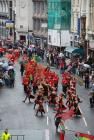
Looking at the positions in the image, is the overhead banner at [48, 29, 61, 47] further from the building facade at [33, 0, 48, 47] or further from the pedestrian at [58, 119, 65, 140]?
the pedestrian at [58, 119, 65, 140]

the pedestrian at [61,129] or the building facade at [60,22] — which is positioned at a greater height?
the building facade at [60,22]

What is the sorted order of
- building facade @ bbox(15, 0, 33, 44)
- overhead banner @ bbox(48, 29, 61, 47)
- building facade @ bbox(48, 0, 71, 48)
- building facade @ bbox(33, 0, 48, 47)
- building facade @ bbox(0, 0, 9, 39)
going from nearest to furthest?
building facade @ bbox(48, 0, 71, 48)
overhead banner @ bbox(48, 29, 61, 47)
building facade @ bbox(33, 0, 48, 47)
building facade @ bbox(15, 0, 33, 44)
building facade @ bbox(0, 0, 9, 39)

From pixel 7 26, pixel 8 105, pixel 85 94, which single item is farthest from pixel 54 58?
pixel 7 26

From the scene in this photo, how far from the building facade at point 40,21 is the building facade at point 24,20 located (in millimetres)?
1824

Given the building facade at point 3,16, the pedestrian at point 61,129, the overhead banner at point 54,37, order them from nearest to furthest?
the pedestrian at point 61,129 < the overhead banner at point 54,37 < the building facade at point 3,16

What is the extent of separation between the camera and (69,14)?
297 feet

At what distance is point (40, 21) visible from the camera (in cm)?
10650

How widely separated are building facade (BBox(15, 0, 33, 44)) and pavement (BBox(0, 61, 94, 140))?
202 feet

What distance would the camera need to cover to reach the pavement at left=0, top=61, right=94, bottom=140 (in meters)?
36.5

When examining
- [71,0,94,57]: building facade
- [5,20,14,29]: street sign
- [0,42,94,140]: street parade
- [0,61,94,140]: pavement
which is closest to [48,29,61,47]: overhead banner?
[71,0,94,57]: building facade

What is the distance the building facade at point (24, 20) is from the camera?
112m

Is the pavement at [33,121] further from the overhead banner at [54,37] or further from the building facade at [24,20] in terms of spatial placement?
the building facade at [24,20]

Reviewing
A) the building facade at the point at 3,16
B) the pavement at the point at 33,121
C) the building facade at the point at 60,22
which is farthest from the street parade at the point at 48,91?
the building facade at the point at 3,16

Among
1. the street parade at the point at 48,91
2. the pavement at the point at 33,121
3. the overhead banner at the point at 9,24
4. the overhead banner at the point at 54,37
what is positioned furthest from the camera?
the overhead banner at the point at 9,24
